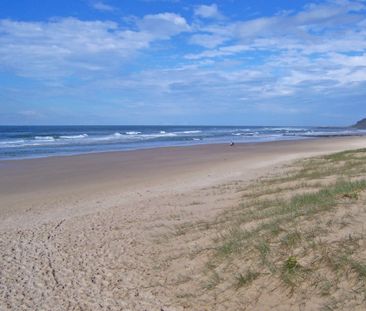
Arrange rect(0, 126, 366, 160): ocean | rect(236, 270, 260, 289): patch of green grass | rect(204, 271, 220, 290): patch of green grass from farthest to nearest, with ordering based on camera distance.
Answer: rect(0, 126, 366, 160): ocean < rect(204, 271, 220, 290): patch of green grass < rect(236, 270, 260, 289): patch of green grass

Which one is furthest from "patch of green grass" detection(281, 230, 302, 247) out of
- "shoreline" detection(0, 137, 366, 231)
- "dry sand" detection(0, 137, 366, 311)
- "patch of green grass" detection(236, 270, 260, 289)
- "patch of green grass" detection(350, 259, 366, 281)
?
"shoreline" detection(0, 137, 366, 231)

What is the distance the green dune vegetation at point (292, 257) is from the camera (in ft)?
14.6

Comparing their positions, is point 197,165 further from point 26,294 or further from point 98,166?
point 26,294

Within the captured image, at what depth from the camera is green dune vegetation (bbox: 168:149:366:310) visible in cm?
446

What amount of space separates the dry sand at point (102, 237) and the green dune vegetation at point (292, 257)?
0.38 metres

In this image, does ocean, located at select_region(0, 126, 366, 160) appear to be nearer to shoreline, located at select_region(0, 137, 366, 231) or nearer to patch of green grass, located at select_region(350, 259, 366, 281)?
shoreline, located at select_region(0, 137, 366, 231)

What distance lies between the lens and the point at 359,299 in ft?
13.4

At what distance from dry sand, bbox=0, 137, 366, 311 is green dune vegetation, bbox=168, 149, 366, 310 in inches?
14.8

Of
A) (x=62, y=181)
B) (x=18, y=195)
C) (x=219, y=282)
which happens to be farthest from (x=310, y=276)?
(x=62, y=181)

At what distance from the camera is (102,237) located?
8.30 meters

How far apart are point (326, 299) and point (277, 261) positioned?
3.28ft

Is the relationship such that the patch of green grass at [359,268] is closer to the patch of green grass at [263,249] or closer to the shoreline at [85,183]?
the patch of green grass at [263,249]

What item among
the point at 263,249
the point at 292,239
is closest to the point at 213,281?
the point at 263,249

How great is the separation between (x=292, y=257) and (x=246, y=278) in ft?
2.03
